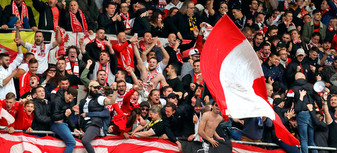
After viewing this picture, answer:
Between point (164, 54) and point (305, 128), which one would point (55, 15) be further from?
point (305, 128)

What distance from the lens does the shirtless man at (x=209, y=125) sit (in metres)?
15.7

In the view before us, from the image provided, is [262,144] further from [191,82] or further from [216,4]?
[216,4]

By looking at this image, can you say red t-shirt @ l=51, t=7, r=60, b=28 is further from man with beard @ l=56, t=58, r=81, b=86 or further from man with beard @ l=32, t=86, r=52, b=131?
man with beard @ l=32, t=86, r=52, b=131

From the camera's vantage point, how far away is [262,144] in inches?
653

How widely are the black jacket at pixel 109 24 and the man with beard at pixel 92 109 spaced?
3909 mm

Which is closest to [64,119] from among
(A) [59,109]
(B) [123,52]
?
(A) [59,109]

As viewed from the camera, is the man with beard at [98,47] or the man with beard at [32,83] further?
the man with beard at [98,47]

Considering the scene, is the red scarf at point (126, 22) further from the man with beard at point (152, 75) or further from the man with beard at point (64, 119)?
the man with beard at point (64, 119)

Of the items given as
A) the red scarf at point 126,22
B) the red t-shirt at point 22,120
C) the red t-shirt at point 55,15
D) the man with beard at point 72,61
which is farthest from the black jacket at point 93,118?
the red scarf at point 126,22

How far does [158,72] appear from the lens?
18500mm

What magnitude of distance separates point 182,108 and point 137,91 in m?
1.25

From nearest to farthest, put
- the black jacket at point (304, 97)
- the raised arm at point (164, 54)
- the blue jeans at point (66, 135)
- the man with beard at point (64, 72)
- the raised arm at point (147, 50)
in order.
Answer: the blue jeans at point (66, 135) < the black jacket at point (304, 97) < the man with beard at point (64, 72) < the raised arm at point (147, 50) < the raised arm at point (164, 54)

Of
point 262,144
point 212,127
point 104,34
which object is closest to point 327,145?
point 262,144

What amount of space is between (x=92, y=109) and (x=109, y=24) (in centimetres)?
438
